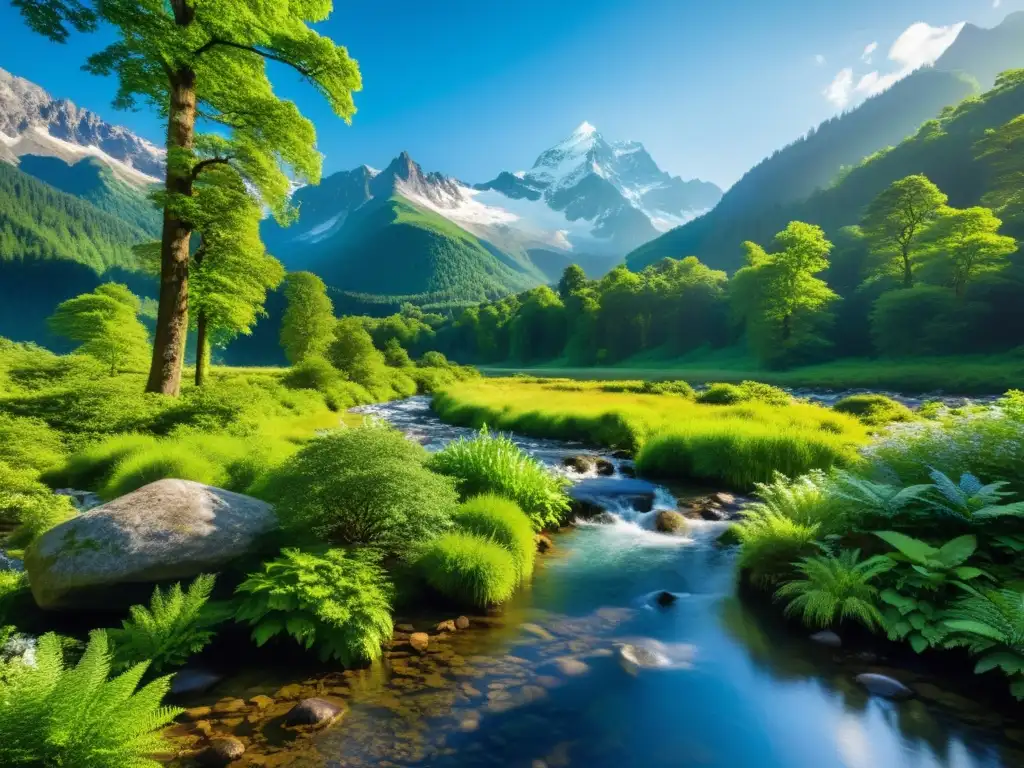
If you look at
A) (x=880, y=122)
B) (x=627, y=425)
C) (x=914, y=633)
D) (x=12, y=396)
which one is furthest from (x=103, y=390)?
(x=880, y=122)

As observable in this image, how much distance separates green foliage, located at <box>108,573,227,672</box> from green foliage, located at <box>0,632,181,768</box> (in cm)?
225

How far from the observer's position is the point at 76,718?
392 cm

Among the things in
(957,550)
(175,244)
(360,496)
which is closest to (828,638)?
(957,550)

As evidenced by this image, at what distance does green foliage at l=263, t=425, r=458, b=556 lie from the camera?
8773mm

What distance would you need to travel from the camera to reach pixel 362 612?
7.29m

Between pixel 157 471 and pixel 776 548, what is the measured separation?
1396 cm

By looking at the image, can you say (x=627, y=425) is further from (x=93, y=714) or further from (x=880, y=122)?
(x=880, y=122)

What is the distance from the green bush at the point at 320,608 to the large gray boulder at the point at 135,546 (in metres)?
1.21

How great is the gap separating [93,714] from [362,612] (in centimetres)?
355

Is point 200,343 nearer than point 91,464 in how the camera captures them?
No

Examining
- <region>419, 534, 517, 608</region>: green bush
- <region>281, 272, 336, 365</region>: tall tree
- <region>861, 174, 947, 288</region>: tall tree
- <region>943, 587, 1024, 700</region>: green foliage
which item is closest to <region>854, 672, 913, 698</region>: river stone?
<region>943, 587, 1024, 700</region>: green foliage

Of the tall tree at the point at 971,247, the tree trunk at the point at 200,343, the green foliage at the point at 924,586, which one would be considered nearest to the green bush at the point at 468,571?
the green foliage at the point at 924,586

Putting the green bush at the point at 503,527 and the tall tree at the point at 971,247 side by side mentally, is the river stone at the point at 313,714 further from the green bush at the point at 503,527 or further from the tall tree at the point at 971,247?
the tall tree at the point at 971,247

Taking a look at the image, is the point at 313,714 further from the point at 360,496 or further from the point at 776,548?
the point at 776,548
